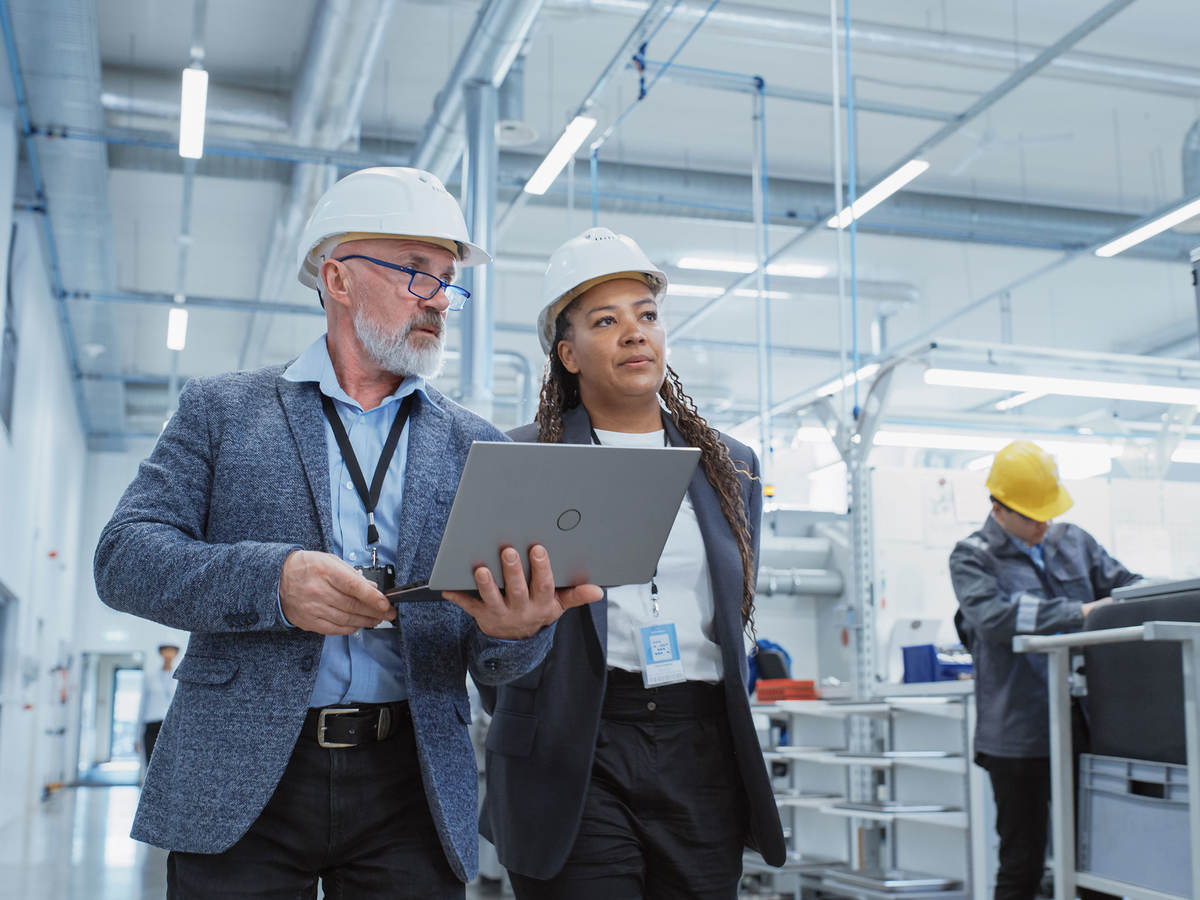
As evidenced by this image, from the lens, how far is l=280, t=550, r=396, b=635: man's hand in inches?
51.1

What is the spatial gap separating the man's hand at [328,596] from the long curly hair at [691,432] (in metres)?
0.67

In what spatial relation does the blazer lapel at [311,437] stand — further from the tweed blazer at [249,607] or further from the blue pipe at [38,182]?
the blue pipe at [38,182]

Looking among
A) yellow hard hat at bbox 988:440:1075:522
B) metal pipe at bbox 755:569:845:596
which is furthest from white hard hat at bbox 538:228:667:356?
metal pipe at bbox 755:569:845:596

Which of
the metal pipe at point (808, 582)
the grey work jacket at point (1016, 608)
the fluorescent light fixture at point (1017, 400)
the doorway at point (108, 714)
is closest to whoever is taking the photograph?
the grey work jacket at point (1016, 608)

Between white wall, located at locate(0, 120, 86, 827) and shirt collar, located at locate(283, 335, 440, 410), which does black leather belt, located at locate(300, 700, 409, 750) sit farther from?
white wall, located at locate(0, 120, 86, 827)

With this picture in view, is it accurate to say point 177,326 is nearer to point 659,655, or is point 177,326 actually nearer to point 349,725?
point 659,655

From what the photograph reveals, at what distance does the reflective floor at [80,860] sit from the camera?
6258 mm

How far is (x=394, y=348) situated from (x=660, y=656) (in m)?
0.63

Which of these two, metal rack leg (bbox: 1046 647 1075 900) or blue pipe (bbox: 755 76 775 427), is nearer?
metal rack leg (bbox: 1046 647 1075 900)

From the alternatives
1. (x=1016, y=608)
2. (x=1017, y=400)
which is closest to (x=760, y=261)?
(x=1016, y=608)

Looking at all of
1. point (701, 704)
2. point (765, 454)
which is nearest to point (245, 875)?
point (701, 704)

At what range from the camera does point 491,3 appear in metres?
6.40

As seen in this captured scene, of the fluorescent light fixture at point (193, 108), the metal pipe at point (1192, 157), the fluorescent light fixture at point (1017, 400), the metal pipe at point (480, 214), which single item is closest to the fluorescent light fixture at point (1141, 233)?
the metal pipe at point (1192, 157)

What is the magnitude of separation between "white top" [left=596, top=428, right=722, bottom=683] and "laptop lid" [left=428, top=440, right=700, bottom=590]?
41cm
